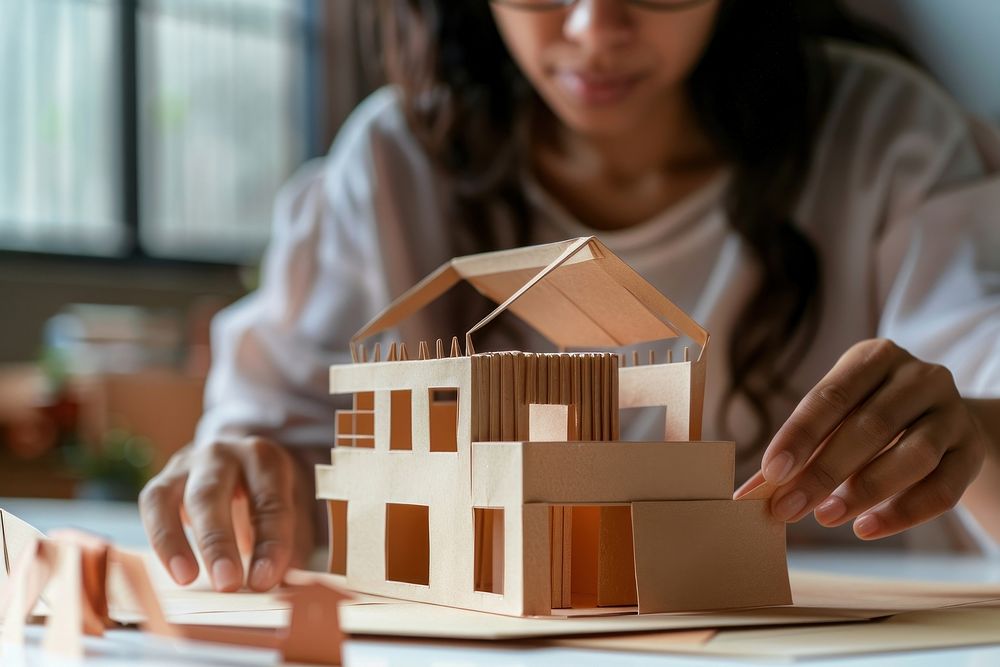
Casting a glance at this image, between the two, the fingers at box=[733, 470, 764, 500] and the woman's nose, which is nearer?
the fingers at box=[733, 470, 764, 500]

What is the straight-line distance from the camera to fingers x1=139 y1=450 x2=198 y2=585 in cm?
52

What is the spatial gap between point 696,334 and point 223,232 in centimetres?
378

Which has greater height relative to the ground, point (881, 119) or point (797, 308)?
point (881, 119)

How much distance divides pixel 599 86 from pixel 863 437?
33 centimetres

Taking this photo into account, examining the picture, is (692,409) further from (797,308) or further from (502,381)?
(797,308)

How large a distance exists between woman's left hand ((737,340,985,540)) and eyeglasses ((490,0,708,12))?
28 cm

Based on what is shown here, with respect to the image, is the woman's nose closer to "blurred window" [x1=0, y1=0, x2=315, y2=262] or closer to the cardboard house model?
the cardboard house model

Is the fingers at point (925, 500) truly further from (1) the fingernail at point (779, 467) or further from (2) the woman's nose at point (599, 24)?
(2) the woman's nose at point (599, 24)

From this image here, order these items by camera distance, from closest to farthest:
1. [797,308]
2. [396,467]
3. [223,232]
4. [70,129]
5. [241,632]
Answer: [241,632]
[396,467]
[797,308]
[70,129]
[223,232]

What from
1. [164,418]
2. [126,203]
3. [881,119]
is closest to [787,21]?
[881,119]

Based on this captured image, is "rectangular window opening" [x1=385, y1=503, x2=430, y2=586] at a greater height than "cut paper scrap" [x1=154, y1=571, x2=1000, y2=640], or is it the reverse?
"rectangular window opening" [x1=385, y1=503, x2=430, y2=586]

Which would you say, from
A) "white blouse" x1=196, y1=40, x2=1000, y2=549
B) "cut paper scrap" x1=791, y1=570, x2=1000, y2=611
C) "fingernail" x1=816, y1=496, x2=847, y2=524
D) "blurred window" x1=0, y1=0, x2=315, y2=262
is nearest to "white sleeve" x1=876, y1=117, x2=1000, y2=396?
"white blouse" x1=196, y1=40, x2=1000, y2=549

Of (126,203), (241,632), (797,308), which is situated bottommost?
(241,632)

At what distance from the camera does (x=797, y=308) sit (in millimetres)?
909
